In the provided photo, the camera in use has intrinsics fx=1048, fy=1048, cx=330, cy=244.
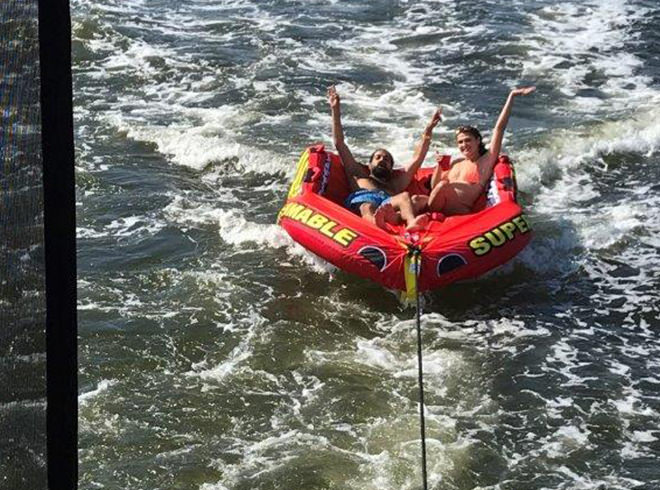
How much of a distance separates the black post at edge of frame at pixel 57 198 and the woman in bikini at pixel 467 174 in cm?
625

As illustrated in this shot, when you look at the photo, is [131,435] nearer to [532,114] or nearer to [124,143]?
[124,143]

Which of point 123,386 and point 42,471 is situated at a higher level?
point 42,471

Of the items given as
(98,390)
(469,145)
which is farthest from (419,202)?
(98,390)

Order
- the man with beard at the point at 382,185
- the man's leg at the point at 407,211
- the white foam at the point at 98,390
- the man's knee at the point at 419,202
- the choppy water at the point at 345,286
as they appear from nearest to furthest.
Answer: the choppy water at the point at 345,286 < the white foam at the point at 98,390 < the man's leg at the point at 407,211 < the man with beard at the point at 382,185 < the man's knee at the point at 419,202

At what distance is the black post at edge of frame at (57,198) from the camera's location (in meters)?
1.88

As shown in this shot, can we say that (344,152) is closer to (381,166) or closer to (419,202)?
(381,166)

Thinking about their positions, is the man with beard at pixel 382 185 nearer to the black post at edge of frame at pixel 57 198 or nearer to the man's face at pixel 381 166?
the man's face at pixel 381 166

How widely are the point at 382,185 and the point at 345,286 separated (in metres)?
0.94

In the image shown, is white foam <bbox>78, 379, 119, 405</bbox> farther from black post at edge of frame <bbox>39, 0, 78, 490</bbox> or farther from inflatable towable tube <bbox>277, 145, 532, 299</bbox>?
black post at edge of frame <bbox>39, 0, 78, 490</bbox>

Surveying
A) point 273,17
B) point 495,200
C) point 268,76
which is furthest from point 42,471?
point 273,17

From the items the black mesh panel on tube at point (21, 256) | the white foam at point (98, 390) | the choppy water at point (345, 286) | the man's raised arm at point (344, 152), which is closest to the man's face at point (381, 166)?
the man's raised arm at point (344, 152)

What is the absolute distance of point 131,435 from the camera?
6.07m

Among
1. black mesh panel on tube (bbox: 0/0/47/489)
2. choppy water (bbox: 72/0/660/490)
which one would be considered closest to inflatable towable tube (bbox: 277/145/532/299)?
choppy water (bbox: 72/0/660/490)

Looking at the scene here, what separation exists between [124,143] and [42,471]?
29.9 feet
